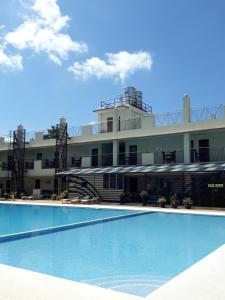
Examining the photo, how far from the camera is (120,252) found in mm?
10430

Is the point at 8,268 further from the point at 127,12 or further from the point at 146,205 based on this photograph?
the point at 146,205

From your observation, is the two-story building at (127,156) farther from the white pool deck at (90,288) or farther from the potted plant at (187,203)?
the white pool deck at (90,288)

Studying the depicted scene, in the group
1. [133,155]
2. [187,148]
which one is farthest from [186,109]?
[133,155]

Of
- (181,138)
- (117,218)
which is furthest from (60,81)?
(181,138)

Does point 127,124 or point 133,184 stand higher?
point 127,124

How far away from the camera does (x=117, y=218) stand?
18234 mm

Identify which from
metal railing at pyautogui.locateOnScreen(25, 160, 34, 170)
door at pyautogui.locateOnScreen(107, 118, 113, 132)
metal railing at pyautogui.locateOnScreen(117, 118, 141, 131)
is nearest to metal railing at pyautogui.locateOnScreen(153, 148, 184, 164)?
metal railing at pyautogui.locateOnScreen(117, 118, 141, 131)

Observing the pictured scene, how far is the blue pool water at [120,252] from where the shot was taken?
7.89 m

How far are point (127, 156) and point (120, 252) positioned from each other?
2063cm

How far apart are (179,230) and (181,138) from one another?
49.3 ft

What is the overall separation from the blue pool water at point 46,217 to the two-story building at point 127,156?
4991 mm

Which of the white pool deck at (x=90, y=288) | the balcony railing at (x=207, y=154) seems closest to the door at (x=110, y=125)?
the balcony railing at (x=207, y=154)

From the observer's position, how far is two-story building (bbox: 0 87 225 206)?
25.2 meters

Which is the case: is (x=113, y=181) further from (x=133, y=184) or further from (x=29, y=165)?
(x=29, y=165)
